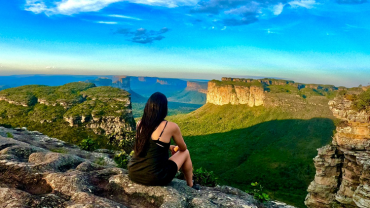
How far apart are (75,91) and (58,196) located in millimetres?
139007

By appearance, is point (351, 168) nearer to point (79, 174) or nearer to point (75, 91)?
point (79, 174)

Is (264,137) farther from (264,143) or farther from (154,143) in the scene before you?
(154,143)

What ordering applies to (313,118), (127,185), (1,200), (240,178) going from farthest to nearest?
(313,118)
(240,178)
(127,185)
(1,200)

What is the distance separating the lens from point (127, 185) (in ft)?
28.5

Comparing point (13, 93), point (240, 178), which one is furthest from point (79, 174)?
point (13, 93)

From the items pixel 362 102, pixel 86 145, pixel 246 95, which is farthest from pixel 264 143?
pixel 86 145

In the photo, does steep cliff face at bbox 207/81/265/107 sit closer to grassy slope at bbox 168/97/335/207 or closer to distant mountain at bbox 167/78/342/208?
distant mountain at bbox 167/78/342/208

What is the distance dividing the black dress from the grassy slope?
61.2 meters

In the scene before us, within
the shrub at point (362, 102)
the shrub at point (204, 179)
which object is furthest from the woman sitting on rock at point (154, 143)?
the shrub at point (362, 102)

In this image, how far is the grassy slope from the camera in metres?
79.7

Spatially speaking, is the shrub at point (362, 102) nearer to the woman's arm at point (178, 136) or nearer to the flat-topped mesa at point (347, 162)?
the flat-topped mesa at point (347, 162)

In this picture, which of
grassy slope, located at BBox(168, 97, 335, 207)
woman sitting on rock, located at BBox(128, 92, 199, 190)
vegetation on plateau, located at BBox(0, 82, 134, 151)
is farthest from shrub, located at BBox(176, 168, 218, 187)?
vegetation on plateau, located at BBox(0, 82, 134, 151)

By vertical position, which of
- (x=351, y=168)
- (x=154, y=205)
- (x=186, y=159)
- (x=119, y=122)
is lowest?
(x=119, y=122)

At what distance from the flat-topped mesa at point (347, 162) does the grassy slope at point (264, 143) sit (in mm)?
28176
